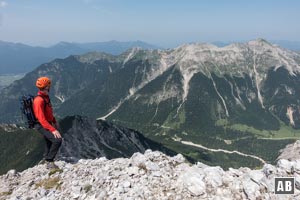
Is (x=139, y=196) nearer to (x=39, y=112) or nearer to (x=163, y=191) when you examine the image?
(x=163, y=191)

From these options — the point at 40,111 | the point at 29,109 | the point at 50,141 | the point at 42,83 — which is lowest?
the point at 50,141

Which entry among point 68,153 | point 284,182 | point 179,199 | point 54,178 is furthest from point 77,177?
point 68,153

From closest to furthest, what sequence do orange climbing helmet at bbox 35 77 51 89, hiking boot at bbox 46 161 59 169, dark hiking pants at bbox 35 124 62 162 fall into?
orange climbing helmet at bbox 35 77 51 89, dark hiking pants at bbox 35 124 62 162, hiking boot at bbox 46 161 59 169

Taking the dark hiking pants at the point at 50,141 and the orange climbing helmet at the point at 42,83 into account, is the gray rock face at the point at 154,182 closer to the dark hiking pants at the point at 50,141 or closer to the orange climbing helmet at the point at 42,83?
the dark hiking pants at the point at 50,141

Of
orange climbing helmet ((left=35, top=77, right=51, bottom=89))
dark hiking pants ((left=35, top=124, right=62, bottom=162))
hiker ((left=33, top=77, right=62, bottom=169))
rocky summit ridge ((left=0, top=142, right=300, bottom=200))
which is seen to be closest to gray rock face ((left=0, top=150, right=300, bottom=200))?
rocky summit ridge ((left=0, top=142, right=300, bottom=200))

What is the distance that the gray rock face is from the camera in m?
25.8

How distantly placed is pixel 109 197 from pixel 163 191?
4222 mm

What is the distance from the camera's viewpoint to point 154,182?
1093 inches

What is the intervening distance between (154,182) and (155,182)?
8cm

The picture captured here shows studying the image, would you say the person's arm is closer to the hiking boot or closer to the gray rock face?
the gray rock face

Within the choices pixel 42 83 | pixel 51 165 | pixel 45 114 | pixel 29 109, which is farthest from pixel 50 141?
pixel 51 165

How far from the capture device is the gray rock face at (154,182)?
2583 centimetres

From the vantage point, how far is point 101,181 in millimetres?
29375

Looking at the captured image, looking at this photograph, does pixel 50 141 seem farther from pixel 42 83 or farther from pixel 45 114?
pixel 42 83
